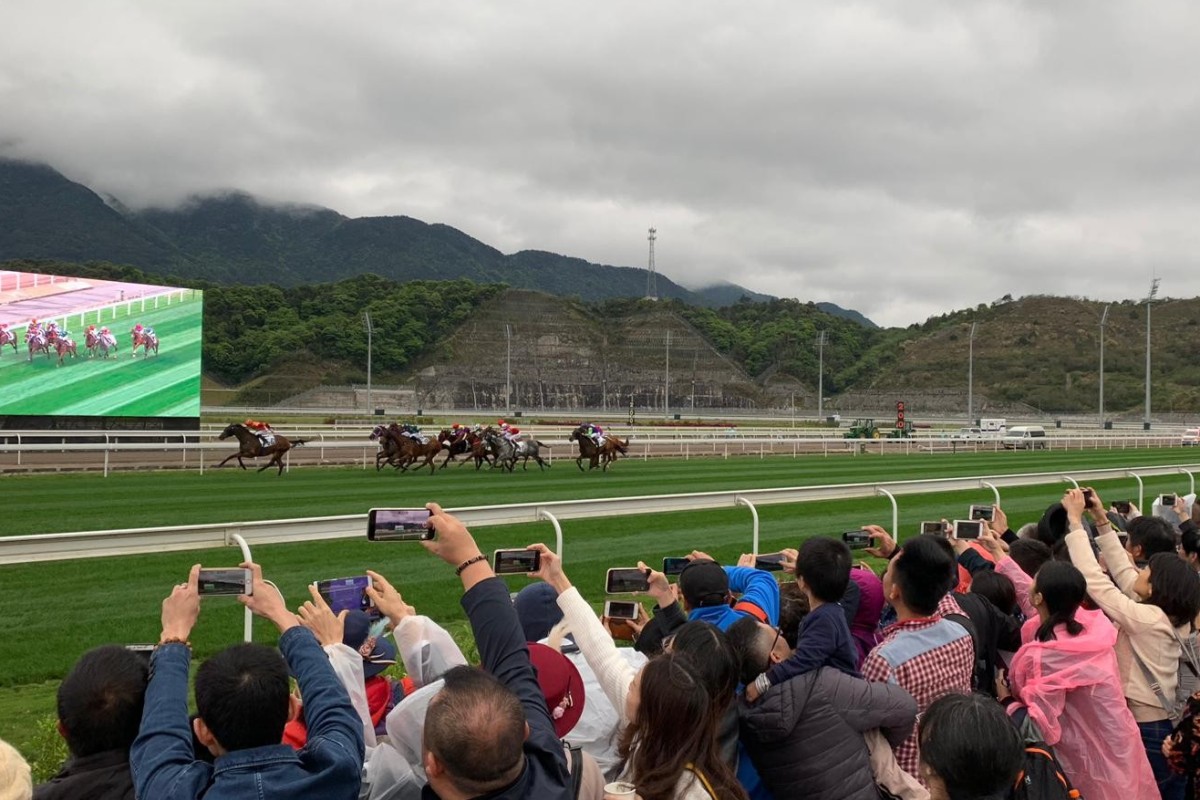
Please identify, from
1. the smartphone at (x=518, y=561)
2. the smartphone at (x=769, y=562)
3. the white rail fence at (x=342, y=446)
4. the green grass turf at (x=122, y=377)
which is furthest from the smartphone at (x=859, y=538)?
the green grass turf at (x=122, y=377)

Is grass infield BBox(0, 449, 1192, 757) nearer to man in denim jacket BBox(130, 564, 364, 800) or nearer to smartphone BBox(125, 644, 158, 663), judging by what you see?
smartphone BBox(125, 644, 158, 663)

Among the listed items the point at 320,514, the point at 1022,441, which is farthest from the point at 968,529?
the point at 1022,441

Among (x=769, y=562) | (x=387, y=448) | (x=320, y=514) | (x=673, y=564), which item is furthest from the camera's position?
(x=387, y=448)

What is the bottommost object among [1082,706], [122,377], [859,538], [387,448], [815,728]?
[387,448]

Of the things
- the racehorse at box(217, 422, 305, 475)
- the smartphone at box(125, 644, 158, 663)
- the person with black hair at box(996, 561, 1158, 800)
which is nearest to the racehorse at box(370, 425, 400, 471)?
the racehorse at box(217, 422, 305, 475)

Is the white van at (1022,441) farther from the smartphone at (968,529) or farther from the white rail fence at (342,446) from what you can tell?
the smartphone at (968,529)

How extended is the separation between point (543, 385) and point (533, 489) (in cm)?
6213

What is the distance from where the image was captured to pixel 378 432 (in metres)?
20.0

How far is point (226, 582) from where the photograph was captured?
2473 mm

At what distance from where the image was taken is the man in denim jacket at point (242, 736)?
1922 mm

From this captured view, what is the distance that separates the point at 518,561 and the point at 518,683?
2.35 ft

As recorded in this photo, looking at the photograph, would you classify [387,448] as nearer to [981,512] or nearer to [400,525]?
[981,512]

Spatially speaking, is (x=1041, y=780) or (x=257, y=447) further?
(x=257, y=447)

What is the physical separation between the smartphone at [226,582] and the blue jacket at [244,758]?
329 millimetres
